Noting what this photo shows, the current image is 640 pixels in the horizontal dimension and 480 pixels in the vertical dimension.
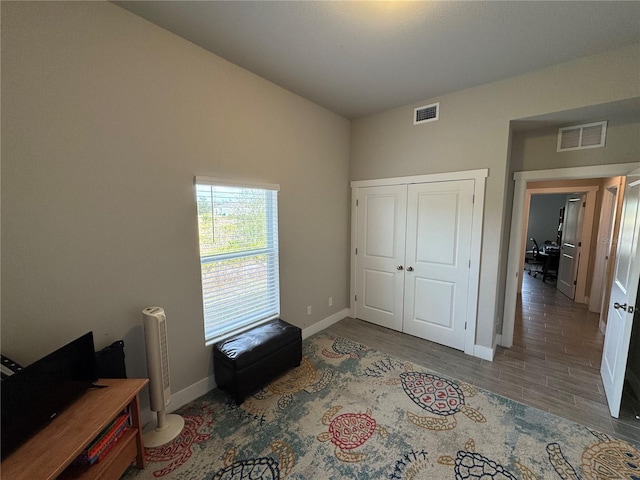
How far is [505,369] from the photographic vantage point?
264cm

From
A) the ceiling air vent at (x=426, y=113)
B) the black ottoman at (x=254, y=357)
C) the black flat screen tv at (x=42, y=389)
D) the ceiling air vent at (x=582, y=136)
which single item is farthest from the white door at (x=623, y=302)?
the black flat screen tv at (x=42, y=389)

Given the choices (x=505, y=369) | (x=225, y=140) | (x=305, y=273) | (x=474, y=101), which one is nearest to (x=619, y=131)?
(x=474, y=101)

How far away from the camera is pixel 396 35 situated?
6.23 feet

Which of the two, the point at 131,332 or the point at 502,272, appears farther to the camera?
the point at 502,272

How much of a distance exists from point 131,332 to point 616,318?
404cm

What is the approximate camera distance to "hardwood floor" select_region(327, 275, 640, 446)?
6.82 feet

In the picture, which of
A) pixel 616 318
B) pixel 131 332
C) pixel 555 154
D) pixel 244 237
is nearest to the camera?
pixel 131 332

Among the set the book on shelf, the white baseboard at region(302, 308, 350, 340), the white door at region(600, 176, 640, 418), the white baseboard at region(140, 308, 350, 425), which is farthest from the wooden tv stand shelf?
the white door at region(600, 176, 640, 418)

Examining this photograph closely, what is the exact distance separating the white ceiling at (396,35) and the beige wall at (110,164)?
310 millimetres

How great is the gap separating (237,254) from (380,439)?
1897mm

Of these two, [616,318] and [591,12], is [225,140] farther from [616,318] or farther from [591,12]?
[616,318]

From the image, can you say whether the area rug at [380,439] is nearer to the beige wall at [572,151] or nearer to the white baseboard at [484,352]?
the white baseboard at [484,352]

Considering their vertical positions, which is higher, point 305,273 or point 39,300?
point 39,300

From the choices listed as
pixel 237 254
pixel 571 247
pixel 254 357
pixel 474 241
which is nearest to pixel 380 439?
pixel 254 357
